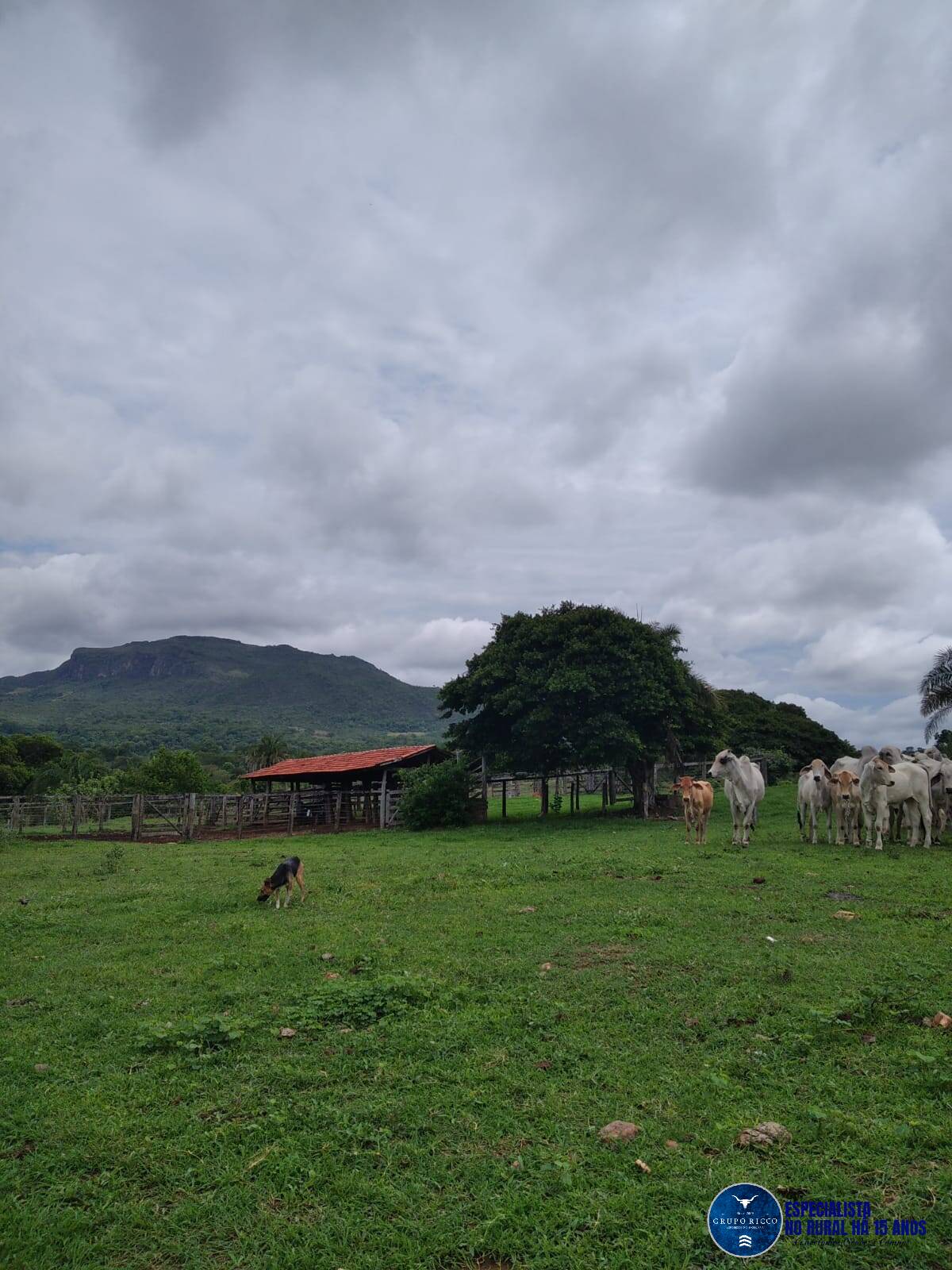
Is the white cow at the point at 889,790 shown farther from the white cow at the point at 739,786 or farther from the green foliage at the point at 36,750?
the green foliage at the point at 36,750

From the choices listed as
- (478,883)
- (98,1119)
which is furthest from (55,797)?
(98,1119)

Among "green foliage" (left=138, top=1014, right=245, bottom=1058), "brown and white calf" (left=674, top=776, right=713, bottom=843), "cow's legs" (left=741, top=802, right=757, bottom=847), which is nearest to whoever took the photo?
"green foliage" (left=138, top=1014, right=245, bottom=1058)

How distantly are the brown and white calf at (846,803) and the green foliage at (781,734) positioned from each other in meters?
28.2

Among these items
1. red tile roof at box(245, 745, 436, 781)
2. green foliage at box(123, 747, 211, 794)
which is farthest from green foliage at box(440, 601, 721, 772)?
green foliage at box(123, 747, 211, 794)

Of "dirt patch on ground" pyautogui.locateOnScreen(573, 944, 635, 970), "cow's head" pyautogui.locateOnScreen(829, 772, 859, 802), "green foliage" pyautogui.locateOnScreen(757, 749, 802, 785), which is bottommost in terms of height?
"dirt patch on ground" pyautogui.locateOnScreen(573, 944, 635, 970)

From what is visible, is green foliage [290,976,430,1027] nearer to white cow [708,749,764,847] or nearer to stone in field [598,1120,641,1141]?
stone in field [598,1120,641,1141]

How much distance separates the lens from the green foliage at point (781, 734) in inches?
1957

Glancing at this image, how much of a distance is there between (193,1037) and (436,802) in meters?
23.6

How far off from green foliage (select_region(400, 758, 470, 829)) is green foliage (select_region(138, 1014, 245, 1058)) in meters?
23.1

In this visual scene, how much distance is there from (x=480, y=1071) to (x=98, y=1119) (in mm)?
2751

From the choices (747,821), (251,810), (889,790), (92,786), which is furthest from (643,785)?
(92,786)

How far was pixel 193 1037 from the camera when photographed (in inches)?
256

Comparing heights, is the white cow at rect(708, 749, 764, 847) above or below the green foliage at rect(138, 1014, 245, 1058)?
above

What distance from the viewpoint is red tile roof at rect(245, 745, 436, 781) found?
3688 centimetres
